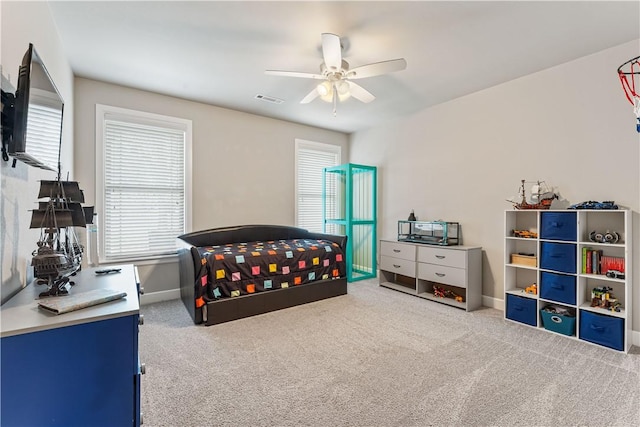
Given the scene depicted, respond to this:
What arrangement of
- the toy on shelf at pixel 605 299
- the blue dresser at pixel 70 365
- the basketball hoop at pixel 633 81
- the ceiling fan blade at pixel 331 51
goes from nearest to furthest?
1. the blue dresser at pixel 70 365
2. the basketball hoop at pixel 633 81
3. the ceiling fan blade at pixel 331 51
4. the toy on shelf at pixel 605 299

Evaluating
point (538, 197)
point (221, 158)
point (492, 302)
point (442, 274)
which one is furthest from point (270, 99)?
point (492, 302)

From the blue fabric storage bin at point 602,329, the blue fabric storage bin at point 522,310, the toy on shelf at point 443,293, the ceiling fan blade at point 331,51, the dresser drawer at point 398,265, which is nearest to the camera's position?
the ceiling fan blade at point 331,51

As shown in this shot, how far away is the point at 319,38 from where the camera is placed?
2.46m

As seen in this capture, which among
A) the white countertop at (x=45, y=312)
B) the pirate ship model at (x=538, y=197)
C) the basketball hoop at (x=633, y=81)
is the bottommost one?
the white countertop at (x=45, y=312)

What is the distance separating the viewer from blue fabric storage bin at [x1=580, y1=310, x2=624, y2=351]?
7.83 ft

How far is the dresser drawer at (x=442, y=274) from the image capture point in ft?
11.2

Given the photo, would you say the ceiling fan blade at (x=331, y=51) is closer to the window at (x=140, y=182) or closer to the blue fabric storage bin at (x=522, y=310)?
the window at (x=140, y=182)

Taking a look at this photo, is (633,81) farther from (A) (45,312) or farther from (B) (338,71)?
(A) (45,312)

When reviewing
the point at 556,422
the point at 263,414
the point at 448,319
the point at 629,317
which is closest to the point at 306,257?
the point at 448,319

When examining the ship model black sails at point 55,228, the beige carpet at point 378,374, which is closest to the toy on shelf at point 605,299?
the beige carpet at point 378,374

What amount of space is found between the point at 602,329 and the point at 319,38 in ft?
11.2

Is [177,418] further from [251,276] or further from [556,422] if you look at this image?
[556,422]

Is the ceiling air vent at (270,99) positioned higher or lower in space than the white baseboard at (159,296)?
higher

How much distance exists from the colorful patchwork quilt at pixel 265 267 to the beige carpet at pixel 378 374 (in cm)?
37
